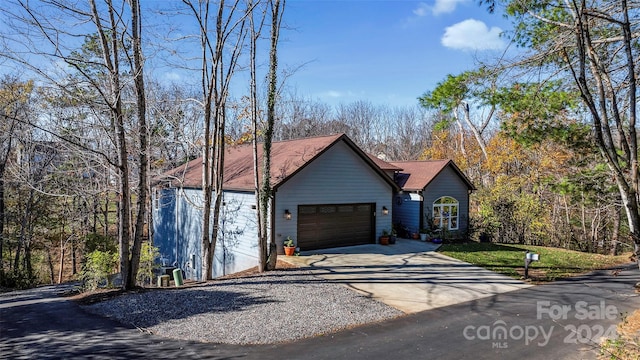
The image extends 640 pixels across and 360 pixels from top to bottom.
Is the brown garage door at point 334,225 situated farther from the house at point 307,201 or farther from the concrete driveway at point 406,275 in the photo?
the concrete driveway at point 406,275

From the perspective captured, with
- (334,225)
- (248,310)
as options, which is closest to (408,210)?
(334,225)

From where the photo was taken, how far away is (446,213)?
65.7 ft

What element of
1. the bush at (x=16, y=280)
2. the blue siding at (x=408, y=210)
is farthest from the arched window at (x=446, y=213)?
the bush at (x=16, y=280)

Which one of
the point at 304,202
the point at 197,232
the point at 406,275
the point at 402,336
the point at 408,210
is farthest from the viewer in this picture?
the point at 408,210

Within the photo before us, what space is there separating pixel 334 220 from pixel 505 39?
9450 mm

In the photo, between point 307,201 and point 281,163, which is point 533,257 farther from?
point 281,163

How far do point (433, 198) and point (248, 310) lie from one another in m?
13.4

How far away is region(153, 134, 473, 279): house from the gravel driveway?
402 cm

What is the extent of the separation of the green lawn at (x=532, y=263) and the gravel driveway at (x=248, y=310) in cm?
635

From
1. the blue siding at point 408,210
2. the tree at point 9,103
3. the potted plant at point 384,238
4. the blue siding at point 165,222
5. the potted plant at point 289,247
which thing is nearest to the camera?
the potted plant at point 289,247

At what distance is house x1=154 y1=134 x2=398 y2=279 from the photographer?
1434 cm

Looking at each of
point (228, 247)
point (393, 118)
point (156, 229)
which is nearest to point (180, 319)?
point (228, 247)

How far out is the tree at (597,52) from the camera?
5.88m

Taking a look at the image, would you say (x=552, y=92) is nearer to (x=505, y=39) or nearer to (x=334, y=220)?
(x=505, y=39)
